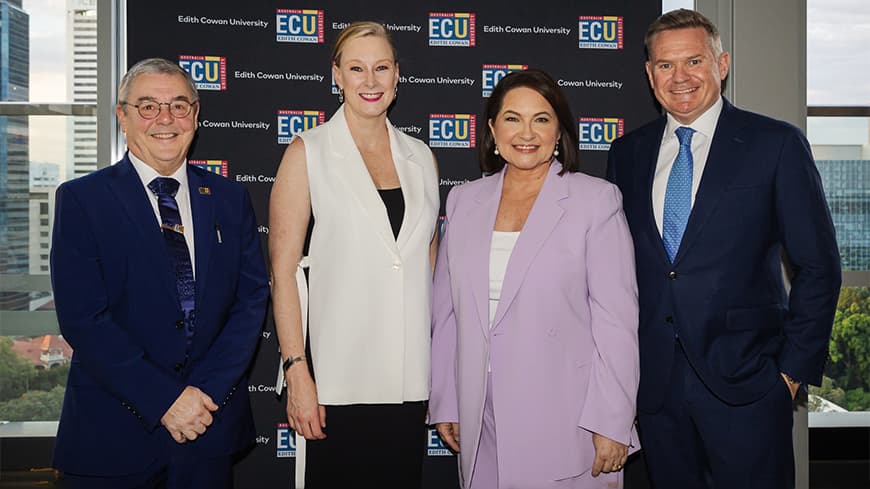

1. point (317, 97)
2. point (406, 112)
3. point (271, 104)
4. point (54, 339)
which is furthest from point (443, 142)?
point (54, 339)

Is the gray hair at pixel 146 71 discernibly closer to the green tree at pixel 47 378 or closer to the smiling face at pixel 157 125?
the smiling face at pixel 157 125

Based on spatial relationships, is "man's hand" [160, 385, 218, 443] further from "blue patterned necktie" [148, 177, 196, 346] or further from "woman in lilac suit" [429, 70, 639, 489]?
"woman in lilac suit" [429, 70, 639, 489]

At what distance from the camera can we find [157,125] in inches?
91.9

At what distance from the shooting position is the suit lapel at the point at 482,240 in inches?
93.5

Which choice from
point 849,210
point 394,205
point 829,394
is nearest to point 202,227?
point 394,205

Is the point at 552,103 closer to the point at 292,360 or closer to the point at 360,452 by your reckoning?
the point at 292,360

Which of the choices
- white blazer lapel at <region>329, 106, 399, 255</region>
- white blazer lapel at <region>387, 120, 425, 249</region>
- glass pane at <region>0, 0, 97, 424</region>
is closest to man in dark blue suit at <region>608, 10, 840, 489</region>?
white blazer lapel at <region>387, 120, 425, 249</region>

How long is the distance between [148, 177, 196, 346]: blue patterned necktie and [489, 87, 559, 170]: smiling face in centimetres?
118

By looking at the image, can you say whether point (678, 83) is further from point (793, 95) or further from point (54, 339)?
point (54, 339)

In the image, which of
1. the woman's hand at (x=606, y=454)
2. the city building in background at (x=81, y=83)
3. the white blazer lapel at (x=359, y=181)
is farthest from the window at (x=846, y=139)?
the city building in background at (x=81, y=83)

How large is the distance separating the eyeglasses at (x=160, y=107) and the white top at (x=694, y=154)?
69.1 inches

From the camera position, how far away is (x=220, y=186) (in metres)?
2.50

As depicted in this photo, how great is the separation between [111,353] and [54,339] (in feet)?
6.40

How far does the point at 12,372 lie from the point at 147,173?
7.22 ft
